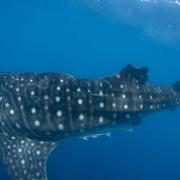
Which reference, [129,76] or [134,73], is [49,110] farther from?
[134,73]

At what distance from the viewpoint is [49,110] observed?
773 cm

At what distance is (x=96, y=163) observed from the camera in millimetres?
15375

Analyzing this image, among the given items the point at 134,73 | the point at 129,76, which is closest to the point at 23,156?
the point at 129,76

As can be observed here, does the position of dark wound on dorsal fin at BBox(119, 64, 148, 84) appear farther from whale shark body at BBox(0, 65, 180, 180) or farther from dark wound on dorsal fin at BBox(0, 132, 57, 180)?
dark wound on dorsal fin at BBox(0, 132, 57, 180)

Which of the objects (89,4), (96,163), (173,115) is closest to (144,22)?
(89,4)

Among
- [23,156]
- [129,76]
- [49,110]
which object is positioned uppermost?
[129,76]

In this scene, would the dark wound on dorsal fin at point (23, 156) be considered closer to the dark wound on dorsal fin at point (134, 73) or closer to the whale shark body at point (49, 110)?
the whale shark body at point (49, 110)

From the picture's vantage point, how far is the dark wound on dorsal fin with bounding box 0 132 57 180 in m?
7.65

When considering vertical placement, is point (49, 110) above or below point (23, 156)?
above

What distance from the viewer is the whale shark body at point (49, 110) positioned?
771 cm

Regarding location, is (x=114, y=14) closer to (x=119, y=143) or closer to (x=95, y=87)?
(x=119, y=143)

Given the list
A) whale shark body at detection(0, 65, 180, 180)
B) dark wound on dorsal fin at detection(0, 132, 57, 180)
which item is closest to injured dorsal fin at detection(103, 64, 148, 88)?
whale shark body at detection(0, 65, 180, 180)

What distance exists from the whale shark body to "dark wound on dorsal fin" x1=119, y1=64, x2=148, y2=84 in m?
0.02

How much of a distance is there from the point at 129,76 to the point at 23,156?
113 inches
